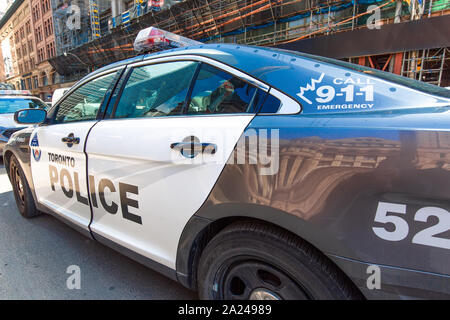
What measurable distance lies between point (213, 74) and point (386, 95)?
90 centimetres

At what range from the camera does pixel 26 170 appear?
2910mm

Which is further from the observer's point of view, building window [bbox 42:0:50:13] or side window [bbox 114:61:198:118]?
building window [bbox 42:0:50:13]

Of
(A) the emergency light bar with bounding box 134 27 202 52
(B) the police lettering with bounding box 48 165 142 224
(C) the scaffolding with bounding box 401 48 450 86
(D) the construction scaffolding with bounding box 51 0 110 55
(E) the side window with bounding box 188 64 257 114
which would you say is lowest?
(B) the police lettering with bounding box 48 165 142 224

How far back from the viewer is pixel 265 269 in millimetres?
1226

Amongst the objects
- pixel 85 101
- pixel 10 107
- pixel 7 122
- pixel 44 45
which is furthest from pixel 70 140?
pixel 44 45

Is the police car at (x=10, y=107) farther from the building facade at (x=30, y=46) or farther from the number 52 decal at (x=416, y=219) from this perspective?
the building facade at (x=30, y=46)

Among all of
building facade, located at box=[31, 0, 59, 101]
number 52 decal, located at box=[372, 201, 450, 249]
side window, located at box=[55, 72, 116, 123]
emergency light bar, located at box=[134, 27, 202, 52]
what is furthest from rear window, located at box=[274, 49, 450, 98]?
building facade, located at box=[31, 0, 59, 101]

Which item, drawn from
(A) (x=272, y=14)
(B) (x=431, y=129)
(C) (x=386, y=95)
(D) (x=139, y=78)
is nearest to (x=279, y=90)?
(C) (x=386, y=95)

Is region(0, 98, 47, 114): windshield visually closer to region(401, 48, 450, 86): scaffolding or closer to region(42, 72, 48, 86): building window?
region(401, 48, 450, 86): scaffolding

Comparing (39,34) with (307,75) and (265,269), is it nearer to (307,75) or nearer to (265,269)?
(307,75)

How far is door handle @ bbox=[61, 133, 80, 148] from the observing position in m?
2.09

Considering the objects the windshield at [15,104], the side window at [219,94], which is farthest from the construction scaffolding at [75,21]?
the side window at [219,94]

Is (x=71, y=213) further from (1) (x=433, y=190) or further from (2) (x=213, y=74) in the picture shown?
(1) (x=433, y=190)

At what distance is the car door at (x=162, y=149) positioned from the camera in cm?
136
